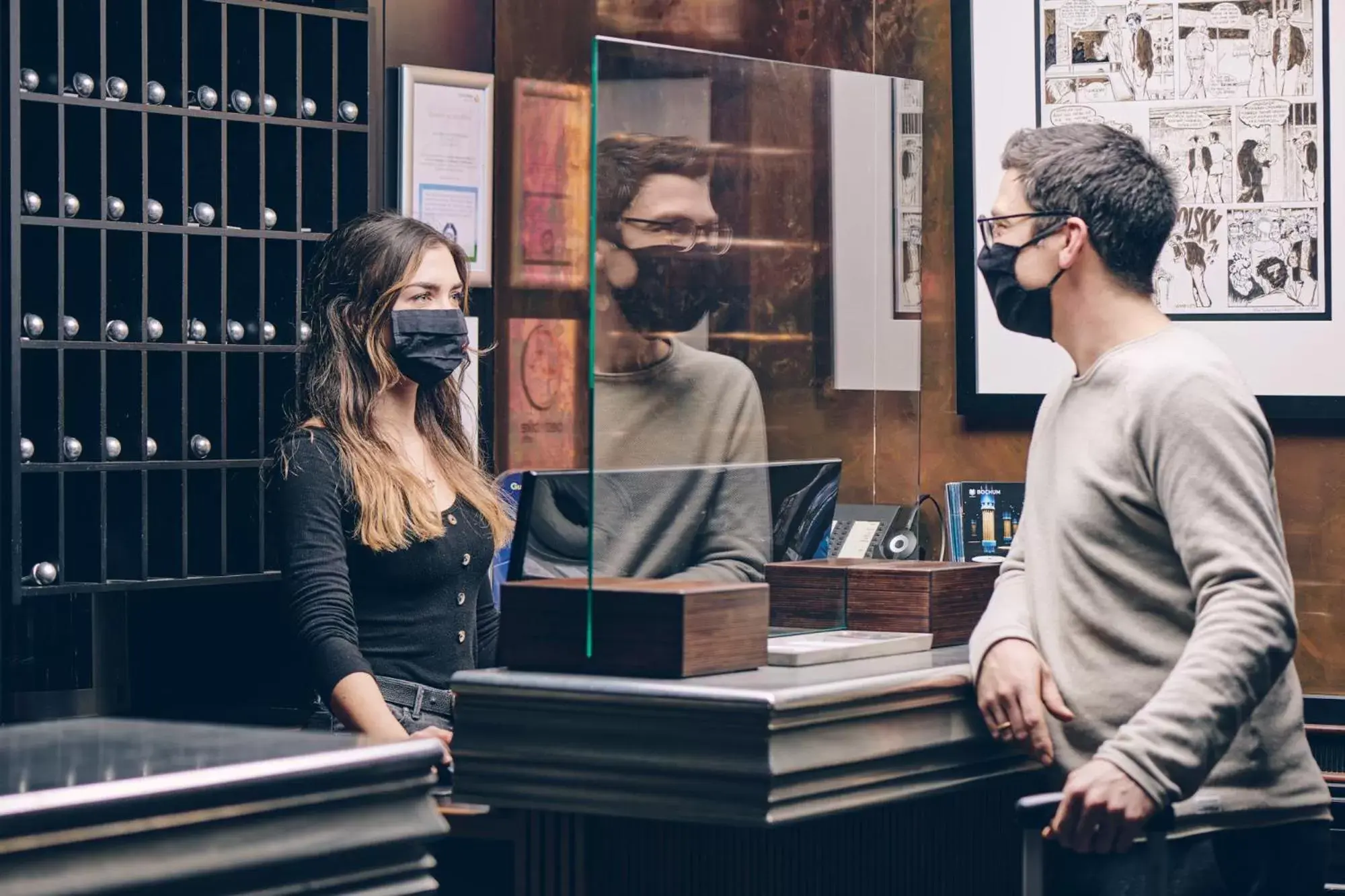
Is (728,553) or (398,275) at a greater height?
(398,275)

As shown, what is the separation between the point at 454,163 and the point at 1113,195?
2.41m

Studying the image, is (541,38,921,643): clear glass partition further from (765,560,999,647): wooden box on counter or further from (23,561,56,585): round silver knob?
(23,561,56,585): round silver knob

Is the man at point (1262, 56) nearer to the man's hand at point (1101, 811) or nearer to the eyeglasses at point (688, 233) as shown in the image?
the eyeglasses at point (688, 233)

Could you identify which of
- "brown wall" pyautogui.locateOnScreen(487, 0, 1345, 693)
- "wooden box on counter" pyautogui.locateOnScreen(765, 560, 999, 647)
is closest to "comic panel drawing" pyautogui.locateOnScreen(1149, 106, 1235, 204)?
"brown wall" pyautogui.locateOnScreen(487, 0, 1345, 693)

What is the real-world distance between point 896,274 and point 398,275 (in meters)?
0.93

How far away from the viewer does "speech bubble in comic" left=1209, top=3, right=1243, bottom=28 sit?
3.45 m

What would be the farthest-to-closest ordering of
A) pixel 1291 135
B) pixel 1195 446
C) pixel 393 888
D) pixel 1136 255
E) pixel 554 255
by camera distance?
pixel 554 255, pixel 1291 135, pixel 1136 255, pixel 1195 446, pixel 393 888

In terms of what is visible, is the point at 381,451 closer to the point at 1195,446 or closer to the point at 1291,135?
the point at 1195,446

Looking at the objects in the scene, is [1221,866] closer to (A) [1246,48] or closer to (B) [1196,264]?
(B) [1196,264]

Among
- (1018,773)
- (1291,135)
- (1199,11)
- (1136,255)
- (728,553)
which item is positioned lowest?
(1018,773)

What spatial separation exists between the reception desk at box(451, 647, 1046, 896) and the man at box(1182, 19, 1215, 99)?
174 centimetres

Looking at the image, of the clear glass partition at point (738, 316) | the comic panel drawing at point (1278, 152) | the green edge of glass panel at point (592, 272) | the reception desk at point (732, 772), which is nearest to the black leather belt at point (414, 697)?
the clear glass partition at point (738, 316)

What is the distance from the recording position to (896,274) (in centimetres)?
250

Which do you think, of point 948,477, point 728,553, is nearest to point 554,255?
point 948,477
